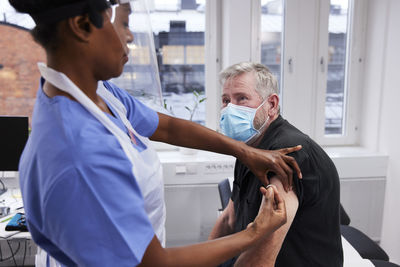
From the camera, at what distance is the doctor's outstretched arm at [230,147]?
1.03 meters

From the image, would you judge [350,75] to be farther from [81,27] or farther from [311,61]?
[81,27]

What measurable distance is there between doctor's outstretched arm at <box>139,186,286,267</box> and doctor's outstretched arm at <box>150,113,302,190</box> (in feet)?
0.51

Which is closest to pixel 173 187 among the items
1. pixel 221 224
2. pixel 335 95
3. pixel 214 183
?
pixel 214 183

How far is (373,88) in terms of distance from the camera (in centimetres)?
284

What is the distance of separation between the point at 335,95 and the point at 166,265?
9.12ft

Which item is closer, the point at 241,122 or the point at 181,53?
the point at 241,122

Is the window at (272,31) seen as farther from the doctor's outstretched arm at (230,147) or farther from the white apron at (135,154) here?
the white apron at (135,154)

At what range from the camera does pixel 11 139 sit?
2184mm

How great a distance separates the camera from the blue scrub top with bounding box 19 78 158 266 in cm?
58

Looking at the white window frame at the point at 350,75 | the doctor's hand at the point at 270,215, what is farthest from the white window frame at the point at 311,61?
the doctor's hand at the point at 270,215

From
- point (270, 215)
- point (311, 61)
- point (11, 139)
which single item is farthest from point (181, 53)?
point (270, 215)

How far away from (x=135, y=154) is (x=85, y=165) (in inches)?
7.2

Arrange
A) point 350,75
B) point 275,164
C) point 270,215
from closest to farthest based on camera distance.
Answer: point 270,215 → point 275,164 → point 350,75

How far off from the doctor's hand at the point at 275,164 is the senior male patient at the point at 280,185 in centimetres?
3
